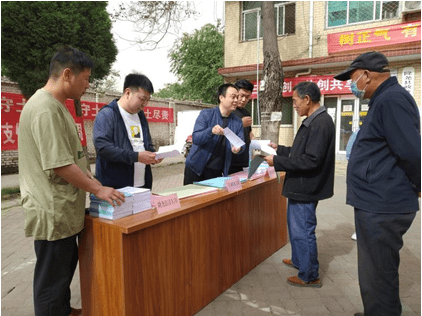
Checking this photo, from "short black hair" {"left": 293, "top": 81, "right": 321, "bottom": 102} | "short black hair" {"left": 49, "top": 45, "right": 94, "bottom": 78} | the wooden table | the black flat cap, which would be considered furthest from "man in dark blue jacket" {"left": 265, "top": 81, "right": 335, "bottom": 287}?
"short black hair" {"left": 49, "top": 45, "right": 94, "bottom": 78}

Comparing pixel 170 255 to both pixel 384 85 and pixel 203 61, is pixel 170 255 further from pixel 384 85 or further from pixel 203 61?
pixel 203 61

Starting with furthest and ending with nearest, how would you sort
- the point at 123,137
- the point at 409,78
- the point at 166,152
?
1. the point at 409,78
2. the point at 123,137
3. the point at 166,152

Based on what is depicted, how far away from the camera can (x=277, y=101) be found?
7133 millimetres

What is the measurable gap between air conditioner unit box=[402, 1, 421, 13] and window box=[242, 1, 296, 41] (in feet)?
11.0

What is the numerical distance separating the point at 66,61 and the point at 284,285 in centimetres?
249

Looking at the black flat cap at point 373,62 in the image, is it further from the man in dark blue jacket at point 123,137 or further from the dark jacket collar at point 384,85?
the man in dark blue jacket at point 123,137

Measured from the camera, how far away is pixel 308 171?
8.90 ft

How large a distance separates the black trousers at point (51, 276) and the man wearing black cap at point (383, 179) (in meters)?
1.78

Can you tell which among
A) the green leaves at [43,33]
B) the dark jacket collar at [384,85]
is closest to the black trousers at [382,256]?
the dark jacket collar at [384,85]

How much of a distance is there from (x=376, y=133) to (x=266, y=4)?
6.61 meters

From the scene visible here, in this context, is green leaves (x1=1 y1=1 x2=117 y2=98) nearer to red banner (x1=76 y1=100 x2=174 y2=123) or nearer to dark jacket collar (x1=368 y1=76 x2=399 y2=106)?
red banner (x1=76 y1=100 x2=174 y2=123)

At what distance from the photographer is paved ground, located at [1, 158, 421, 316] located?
99.8 inches

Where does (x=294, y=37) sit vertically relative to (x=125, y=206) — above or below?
above

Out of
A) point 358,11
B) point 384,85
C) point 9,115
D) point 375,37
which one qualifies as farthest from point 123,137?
point 358,11
